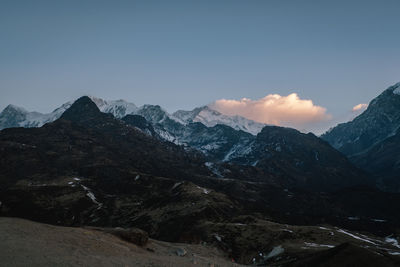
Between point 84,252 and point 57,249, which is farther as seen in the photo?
point 84,252

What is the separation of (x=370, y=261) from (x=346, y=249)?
6.91 meters

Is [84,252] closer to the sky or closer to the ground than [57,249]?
closer to the ground

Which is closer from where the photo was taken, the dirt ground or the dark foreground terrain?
the dirt ground

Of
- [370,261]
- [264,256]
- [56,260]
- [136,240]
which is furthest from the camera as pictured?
[264,256]

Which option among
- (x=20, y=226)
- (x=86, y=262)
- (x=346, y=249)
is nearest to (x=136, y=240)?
(x=20, y=226)

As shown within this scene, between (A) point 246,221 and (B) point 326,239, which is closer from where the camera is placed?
(B) point 326,239

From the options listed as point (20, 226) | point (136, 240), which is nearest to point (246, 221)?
point (136, 240)

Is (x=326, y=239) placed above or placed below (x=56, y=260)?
below

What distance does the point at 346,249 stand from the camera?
75562 mm

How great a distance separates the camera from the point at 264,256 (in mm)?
122500

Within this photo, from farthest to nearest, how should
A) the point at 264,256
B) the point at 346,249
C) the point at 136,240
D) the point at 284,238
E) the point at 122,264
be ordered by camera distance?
the point at 284,238
the point at 264,256
the point at 136,240
the point at 346,249
the point at 122,264

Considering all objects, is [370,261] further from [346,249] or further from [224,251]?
[224,251]

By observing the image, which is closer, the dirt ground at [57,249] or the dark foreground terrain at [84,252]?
the dirt ground at [57,249]

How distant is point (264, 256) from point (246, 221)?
6161 centimetres
